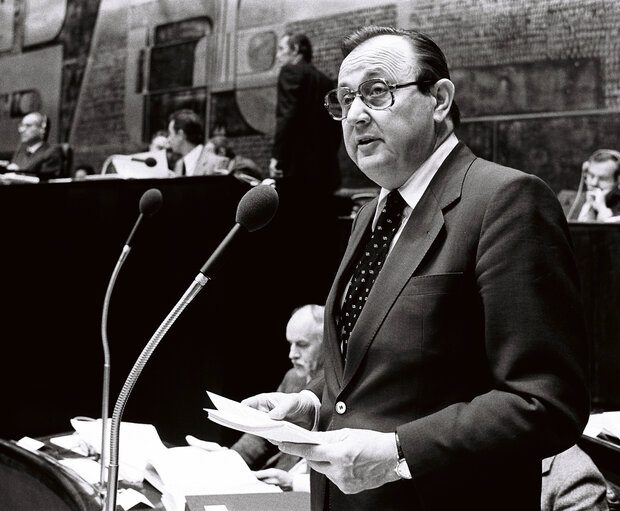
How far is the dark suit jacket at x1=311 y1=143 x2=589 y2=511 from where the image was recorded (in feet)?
4.22

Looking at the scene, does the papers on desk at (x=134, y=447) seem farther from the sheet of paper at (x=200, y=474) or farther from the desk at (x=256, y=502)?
the desk at (x=256, y=502)

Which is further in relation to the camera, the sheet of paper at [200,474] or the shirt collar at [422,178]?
the sheet of paper at [200,474]

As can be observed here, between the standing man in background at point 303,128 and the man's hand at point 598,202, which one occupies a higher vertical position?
the standing man in background at point 303,128

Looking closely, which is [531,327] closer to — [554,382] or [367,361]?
[554,382]

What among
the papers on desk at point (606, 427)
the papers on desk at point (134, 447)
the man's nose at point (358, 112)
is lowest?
the papers on desk at point (134, 447)

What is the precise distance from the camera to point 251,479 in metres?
2.30

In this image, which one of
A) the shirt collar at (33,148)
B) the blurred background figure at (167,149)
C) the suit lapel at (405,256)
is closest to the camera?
the suit lapel at (405,256)

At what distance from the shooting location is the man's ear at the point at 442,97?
1.57 m

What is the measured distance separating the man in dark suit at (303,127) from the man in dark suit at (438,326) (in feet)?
18.1

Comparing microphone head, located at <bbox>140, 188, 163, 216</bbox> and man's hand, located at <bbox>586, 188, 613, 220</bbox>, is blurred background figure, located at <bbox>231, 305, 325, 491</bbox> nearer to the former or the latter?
microphone head, located at <bbox>140, 188, 163, 216</bbox>

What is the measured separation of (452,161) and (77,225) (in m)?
3.74

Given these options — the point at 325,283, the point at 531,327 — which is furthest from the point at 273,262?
the point at 531,327

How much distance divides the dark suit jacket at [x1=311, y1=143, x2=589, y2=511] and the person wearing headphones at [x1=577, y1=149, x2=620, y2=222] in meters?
4.71

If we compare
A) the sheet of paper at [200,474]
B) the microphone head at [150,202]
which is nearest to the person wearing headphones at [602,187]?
the microphone head at [150,202]
